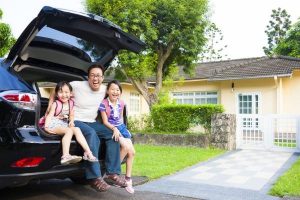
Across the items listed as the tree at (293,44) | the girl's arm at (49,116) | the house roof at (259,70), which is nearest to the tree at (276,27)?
the tree at (293,44)

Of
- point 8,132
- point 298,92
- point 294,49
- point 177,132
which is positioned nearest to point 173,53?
point 177,132

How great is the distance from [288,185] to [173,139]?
6340 millimetres

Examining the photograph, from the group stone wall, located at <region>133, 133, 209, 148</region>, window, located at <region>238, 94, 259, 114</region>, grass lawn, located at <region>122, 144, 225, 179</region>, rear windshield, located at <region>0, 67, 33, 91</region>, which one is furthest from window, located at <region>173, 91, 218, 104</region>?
rear windshield, located at <region>0, 67, 33, 91</region>

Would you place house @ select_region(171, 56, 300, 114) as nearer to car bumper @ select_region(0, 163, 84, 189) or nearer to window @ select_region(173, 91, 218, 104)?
window @ select_region(173, 91, 218, 104)

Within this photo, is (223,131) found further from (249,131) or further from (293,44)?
(293,44)

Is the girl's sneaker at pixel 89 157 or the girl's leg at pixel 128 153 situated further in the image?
the girl's leg at pixel 128 153

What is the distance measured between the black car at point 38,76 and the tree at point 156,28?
8943mm

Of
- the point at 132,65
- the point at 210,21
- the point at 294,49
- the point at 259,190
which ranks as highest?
the point at 294,49

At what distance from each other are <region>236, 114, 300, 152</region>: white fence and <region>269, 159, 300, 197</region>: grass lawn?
433 cm

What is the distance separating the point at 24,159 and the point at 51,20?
4.84ft

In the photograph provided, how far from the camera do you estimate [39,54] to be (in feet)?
15.1

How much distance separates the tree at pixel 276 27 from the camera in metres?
52.1

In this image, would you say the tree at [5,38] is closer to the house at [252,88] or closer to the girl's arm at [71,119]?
the house at [252,88]

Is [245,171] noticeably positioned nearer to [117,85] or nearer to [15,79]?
[117,85]
